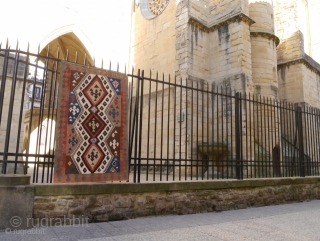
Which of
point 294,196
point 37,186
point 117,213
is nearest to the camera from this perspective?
point 37,186

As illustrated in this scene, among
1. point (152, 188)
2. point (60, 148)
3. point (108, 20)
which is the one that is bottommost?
point (152, 188)

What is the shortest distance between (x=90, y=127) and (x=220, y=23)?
8.11 metres

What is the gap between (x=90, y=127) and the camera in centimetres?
386

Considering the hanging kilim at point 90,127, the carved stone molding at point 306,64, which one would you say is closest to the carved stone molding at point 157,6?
the carved stone molding at point 306,64

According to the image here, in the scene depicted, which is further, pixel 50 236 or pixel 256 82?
pixel 256 82

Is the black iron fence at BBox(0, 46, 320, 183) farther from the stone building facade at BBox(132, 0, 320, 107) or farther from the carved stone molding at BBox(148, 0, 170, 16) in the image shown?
the carved stone molding at BBox(148, 0, 170, 16)

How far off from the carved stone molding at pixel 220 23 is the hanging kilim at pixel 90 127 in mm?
6782

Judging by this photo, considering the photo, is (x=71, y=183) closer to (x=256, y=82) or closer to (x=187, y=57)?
(x=187, y=57)

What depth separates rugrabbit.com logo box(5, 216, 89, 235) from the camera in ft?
10.2

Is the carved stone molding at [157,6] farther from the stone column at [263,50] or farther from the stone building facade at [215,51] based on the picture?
the stone column at [263,50]

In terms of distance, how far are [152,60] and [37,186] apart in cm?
878

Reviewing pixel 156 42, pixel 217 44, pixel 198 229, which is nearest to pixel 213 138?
pixel 198 229

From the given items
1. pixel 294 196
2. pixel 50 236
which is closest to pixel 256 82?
pixel 294 196

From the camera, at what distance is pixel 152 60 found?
11250 mm
